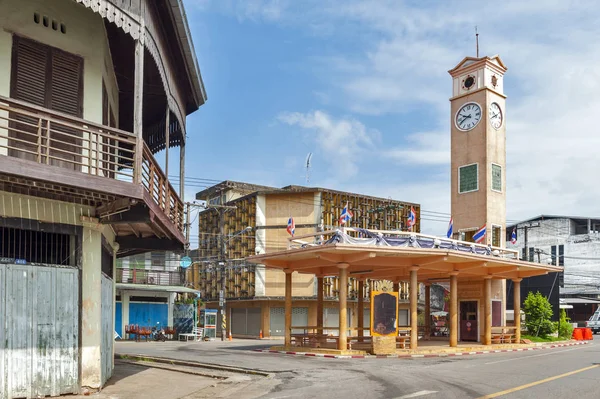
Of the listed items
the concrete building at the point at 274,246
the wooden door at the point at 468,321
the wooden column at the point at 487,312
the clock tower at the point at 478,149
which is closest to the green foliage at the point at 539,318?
the clock tower at the point at 478,149

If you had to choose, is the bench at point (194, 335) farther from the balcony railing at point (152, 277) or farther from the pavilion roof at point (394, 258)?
the pavilion roof at point (394, 258)

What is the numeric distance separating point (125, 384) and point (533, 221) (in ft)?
251

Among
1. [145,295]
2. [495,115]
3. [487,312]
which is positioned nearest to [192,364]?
[487,312]

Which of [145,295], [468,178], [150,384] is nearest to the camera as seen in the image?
[150,384]

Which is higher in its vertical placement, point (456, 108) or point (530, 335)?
point (456, 108)

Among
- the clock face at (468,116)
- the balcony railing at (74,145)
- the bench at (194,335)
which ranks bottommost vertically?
the bench at (194,335)

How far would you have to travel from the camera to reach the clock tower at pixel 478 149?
38656 mm

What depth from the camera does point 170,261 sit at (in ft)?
181

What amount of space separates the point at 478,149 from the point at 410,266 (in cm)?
1226

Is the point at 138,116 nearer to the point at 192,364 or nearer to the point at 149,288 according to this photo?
the point at 192,364

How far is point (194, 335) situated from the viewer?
4634 centimetres

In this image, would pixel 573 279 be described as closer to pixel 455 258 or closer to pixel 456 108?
pixel 456 108

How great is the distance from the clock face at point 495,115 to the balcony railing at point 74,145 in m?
26.2

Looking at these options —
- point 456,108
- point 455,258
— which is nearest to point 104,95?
point 455,258
